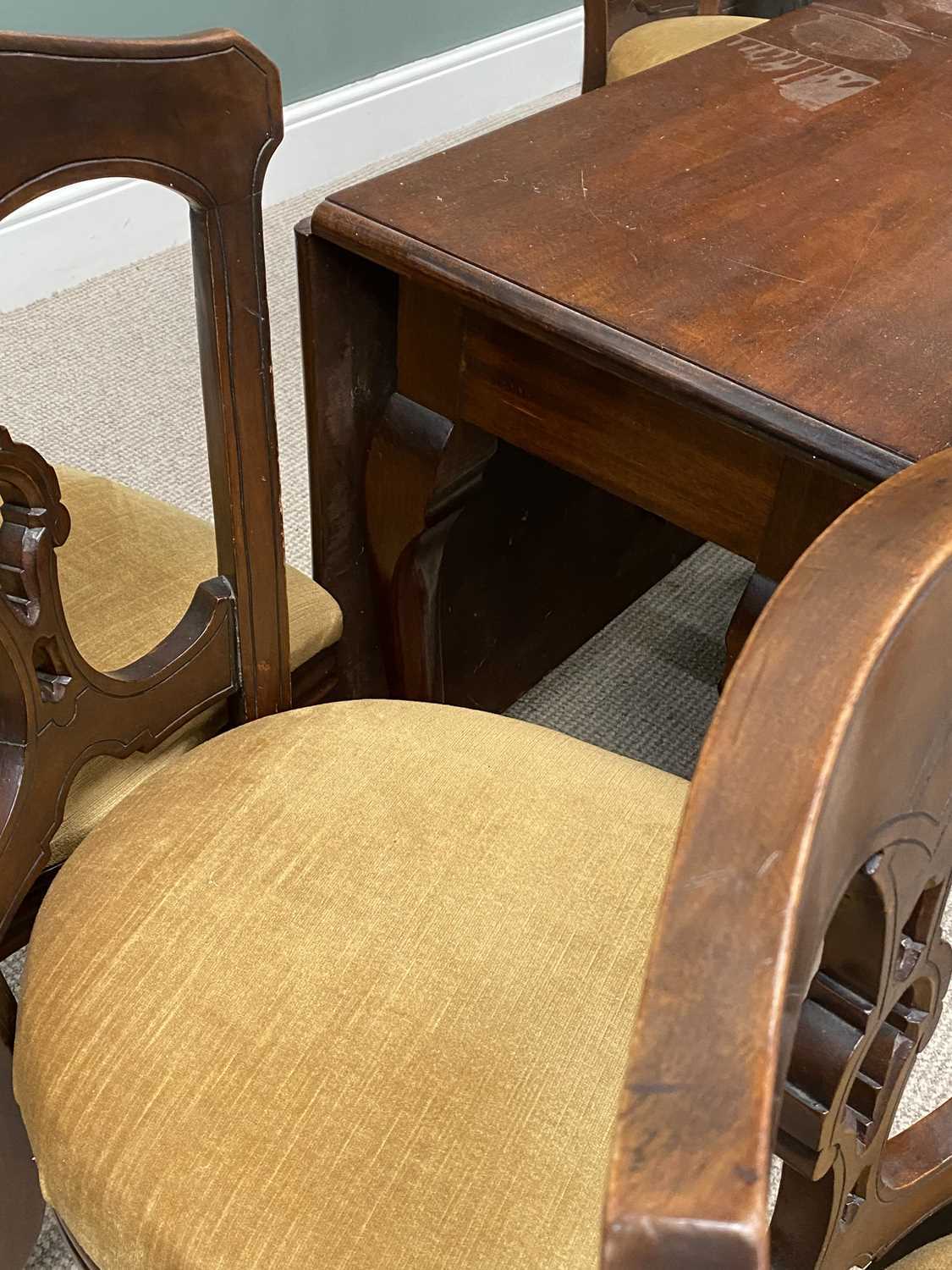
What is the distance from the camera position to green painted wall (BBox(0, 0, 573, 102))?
1.89 metres

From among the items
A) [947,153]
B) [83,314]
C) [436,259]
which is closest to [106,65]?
[436,259]

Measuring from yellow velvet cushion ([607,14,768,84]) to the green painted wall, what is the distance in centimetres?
68

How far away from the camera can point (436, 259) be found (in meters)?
0.82

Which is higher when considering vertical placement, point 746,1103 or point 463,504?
point 746,1103

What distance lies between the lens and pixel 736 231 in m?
0.87

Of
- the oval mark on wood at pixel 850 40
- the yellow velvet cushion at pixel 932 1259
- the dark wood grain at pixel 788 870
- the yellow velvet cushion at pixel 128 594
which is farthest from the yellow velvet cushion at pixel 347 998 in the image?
the oval mark on wood at pixel 850 40

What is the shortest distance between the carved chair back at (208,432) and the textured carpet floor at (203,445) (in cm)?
52

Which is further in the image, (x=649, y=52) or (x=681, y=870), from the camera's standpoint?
(x=649, y=52)

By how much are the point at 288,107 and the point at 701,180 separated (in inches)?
60.7

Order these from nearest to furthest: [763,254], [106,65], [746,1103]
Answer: [746,1103], [106,65], [763,254]

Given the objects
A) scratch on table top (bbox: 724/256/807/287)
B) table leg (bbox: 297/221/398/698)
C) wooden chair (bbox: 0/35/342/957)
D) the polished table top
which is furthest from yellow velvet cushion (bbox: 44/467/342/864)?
scratch on table top (bbox: 724/256/807/287)

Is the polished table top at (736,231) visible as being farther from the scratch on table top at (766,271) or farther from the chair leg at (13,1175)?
the chair leg at (13,1175)

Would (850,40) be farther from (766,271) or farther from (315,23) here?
(315,23)

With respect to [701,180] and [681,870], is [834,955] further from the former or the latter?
[701,180]
